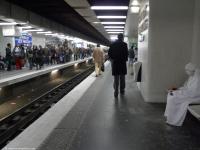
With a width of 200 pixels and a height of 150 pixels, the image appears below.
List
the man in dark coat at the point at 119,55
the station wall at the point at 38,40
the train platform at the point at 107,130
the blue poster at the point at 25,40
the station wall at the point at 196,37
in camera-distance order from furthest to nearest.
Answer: the station wall at the point at 38,40 < the blue poster at the point at 25,40 < the man in dark coat at the point at 119,55 < the station wall at the point at 196,37 < the train platform at the point at 107,130

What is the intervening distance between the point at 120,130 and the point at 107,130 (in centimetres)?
22

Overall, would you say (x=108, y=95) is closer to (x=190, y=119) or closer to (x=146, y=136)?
(x=190, y=119)

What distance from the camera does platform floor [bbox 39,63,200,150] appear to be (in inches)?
166

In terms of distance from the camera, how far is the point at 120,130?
4.97m

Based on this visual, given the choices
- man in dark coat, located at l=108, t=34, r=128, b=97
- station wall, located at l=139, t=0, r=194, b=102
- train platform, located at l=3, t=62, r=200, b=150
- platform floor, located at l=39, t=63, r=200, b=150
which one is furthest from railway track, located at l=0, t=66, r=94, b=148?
station wall, located at l=139, t=0, r=194, b=102

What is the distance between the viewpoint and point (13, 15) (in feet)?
43.8

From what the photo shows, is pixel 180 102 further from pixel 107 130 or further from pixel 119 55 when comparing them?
pixel 119 55

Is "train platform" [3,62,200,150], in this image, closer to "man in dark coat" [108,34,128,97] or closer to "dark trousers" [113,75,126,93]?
"dark trousers" [113,75,126,93]

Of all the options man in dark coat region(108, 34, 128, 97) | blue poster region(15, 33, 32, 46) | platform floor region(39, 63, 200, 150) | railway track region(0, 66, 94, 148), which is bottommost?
railway track region(0, 66, 94, 148)

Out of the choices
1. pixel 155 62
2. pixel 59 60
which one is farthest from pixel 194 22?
pixel 59 60

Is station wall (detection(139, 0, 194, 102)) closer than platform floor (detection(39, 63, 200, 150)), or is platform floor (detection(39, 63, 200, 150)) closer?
platform floor (detection(39, 63, 200, 150))

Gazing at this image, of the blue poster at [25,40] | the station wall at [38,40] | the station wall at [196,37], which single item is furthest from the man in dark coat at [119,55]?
the station wall at [38,40]

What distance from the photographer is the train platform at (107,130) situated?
4219mm

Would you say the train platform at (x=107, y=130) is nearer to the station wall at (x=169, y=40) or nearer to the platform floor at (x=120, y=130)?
the platform floor at (x=120, y=130)
